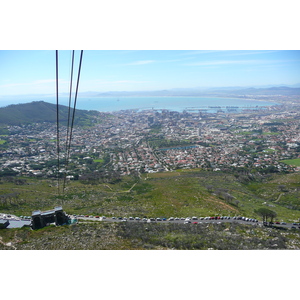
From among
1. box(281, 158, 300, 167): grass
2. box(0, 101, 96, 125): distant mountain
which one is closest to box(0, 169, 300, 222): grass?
box(281, 158, 300, 167): grass

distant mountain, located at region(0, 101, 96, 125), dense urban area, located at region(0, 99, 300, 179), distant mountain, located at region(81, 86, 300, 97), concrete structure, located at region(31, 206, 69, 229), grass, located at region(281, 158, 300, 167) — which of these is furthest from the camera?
distant mountain, located at region(81, 86, 300, 97)

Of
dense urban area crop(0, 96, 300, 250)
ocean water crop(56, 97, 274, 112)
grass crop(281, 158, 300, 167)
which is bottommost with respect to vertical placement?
grass crop(281, 158, 300, 167)

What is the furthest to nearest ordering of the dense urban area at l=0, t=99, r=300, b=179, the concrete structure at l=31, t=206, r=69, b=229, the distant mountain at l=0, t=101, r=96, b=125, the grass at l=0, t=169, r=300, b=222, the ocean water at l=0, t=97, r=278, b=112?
the ocean water at l=0, t=97, r=278, b=112
the distant mountain at l=0, t=101, r=96, b=125
the dense urban area at l=0, t=99, r=300, b=179
the grass at l=0, t=169, r=300, b=222
the concrete structure at l=31, t=206, r=69, b=229

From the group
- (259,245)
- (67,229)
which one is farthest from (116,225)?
(259,245)

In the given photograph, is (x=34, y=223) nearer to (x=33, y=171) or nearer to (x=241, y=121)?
(x=33, y=171)

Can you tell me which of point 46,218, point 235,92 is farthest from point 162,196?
point 235,92

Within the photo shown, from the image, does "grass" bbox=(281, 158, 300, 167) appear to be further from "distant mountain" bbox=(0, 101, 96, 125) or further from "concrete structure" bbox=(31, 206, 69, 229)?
"distant mountain" bbox=(0, 101, 96, 125)

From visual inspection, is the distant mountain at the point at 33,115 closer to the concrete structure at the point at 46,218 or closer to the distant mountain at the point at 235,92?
the concrete structure at the point at 46,218

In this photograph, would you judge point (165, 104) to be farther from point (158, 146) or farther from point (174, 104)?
point (158, 146)
